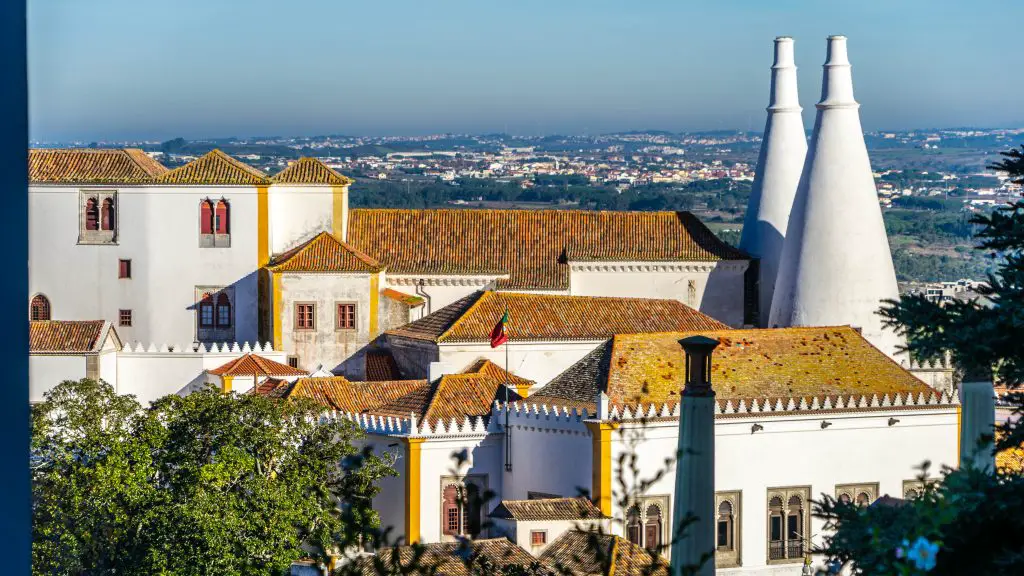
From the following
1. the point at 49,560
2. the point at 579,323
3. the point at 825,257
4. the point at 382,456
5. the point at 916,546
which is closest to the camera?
the point at 916,546

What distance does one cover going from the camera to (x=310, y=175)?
173 feet

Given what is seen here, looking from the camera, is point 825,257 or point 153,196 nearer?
point 825,257

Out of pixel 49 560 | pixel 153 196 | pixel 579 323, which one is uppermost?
pixel 153 196

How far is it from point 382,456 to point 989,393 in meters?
23.5

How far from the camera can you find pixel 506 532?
33719 millimetres

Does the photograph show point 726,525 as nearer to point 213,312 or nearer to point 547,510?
point 547,510

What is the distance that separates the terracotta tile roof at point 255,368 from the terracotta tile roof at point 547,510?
13149 millimetres

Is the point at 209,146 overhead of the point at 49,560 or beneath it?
overhead

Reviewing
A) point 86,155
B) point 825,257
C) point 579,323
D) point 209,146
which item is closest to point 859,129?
point 825,257

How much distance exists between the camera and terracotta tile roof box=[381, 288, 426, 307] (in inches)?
1953

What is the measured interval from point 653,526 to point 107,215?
71.0 feet

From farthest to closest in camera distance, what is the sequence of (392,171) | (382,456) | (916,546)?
(392,171), (382,456), (916,546)

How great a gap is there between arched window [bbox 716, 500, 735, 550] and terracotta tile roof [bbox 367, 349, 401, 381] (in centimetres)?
1184

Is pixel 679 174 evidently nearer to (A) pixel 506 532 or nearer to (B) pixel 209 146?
(B) pixel 209 146
